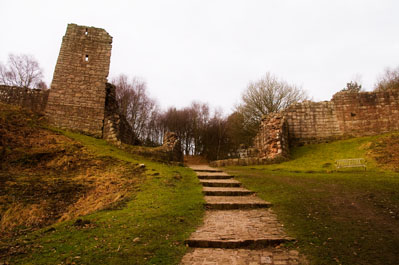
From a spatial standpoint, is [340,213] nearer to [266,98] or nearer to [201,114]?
[266,98]

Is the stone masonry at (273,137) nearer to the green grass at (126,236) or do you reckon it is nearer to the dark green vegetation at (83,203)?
the dark green vegetation at (83,203)

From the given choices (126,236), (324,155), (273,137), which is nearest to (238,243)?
(126,236)

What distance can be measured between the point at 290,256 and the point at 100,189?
6503 millimetres

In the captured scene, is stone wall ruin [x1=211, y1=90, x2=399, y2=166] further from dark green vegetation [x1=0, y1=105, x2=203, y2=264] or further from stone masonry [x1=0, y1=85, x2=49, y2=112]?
stone masonry [x1=0, y1=85, x2=49, y2=112]

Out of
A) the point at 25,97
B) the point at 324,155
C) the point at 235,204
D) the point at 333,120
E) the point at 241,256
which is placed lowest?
the point at 241,256

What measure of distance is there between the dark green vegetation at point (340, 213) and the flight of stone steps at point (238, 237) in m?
0.33

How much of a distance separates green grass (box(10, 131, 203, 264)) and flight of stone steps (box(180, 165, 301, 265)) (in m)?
0.29

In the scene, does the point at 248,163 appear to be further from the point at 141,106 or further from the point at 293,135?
the point at 141,106

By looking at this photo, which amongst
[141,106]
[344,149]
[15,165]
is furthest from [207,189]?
[141,106]

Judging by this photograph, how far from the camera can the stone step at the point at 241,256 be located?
12.6 ft

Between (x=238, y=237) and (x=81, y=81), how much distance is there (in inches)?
648

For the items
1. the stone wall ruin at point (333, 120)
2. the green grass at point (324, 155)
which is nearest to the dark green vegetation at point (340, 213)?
the green grass at point (324, 155)

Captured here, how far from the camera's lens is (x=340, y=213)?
5.72 metres

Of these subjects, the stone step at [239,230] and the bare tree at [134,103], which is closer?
the stone step at [239,230]
